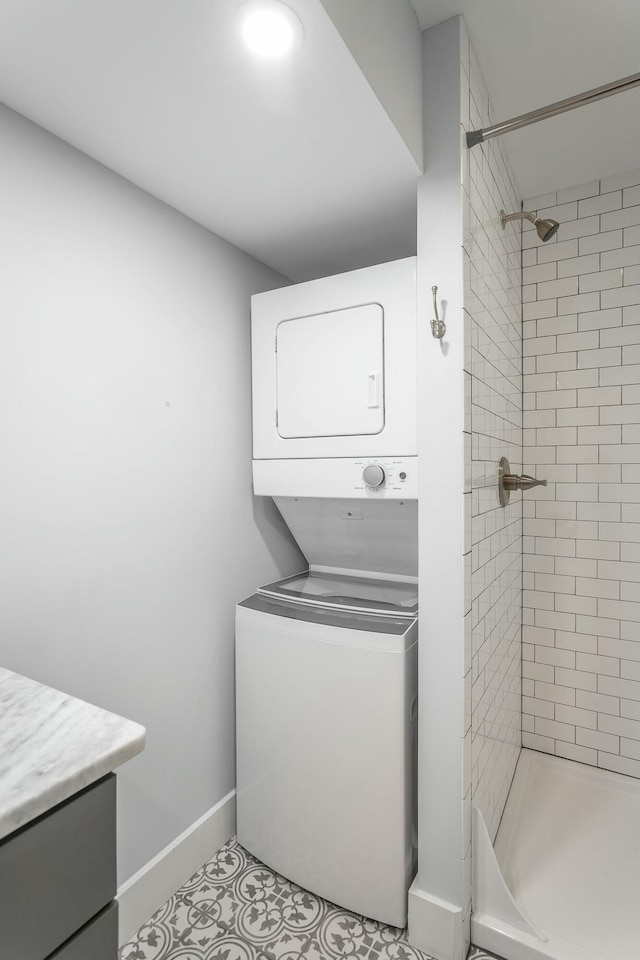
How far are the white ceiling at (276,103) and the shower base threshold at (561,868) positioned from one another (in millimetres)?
1895

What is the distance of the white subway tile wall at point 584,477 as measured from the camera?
2.09 meters

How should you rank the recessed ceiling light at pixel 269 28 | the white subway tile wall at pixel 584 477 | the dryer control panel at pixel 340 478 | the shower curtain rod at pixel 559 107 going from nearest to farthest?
the recessed ceiling light at pixel 269 28 → the shower curtain rod at pixel 559 107 → the dryer control panel at pixel 340 478 → the white subway tile wall at pixel 584 477

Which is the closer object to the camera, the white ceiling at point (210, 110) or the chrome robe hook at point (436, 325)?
the white ceiling at point (210, 110)

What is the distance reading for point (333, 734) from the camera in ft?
5.00

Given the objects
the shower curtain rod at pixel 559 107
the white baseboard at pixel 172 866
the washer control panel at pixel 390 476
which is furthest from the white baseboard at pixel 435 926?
the shower curtain rod at pixel 559 107

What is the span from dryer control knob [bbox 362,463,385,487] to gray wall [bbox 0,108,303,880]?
553 millimetres

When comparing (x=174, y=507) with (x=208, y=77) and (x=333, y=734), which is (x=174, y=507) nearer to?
(x=333, y=734)

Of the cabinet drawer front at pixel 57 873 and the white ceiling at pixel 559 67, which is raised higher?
the white ceiling at pixel 559 67

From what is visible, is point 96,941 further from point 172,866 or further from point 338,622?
point 172,866

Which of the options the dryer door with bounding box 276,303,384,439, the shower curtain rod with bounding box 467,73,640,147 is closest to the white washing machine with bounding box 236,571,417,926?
the dryer door with bounding box 276,303,384,439

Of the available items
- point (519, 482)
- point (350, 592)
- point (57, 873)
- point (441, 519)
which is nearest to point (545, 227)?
point (519, 482)

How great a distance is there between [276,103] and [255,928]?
7.22ft

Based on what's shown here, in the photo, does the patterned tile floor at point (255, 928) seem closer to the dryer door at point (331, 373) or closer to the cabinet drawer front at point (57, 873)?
the cabinet drawer front at point (57, 873)

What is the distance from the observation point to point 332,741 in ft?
5.01
